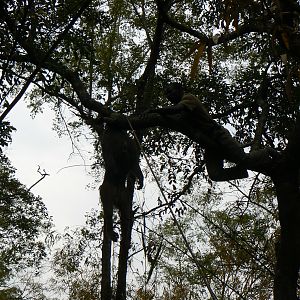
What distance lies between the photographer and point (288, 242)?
4.21m

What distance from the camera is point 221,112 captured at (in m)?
6.75


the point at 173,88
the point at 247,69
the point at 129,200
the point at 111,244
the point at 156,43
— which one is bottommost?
the point at 111,244

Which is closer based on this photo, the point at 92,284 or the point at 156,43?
the point at 156,43

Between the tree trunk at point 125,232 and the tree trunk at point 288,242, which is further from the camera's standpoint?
the tree trunk at point 125,232

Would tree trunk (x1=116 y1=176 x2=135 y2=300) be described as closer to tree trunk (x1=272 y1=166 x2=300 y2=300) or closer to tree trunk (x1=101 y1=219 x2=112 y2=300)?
tree trunk (x1=101 y1=219 x2=112 y2=300)

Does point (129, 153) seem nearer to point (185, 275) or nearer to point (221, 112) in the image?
point (221, 112)

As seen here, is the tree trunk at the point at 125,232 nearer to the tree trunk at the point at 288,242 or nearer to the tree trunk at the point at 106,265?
the tree trunk at the point at 106,265

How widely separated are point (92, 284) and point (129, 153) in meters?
6.00

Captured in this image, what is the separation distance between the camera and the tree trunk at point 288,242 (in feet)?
13.8

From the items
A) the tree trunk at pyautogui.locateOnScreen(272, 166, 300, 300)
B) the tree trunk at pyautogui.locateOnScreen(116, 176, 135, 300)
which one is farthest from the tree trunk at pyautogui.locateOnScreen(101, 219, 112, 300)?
the tree trunk at pyautogui.locateOnScreen(272, 166, 300, 300)

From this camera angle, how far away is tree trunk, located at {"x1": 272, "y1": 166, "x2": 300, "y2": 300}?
4195 millimetres

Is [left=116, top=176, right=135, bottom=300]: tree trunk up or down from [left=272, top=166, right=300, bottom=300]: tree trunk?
up

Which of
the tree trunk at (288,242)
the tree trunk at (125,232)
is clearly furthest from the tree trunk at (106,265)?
the tree trunk at (288,242)

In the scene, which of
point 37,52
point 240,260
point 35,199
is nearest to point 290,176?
point 37,52
